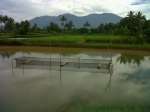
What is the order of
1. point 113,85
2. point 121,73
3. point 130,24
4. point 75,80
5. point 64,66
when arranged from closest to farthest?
point 113,85
point 75,80
point 121,73
point 64,66
point 130,24

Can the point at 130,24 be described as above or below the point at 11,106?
above

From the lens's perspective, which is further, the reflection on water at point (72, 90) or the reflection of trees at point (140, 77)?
the reflection of trees at point (140, 77)

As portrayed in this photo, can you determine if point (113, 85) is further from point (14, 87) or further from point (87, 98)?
point (14, 87)

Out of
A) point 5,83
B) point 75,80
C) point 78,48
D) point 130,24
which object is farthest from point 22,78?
point 130,24

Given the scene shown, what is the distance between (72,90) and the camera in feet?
32.1

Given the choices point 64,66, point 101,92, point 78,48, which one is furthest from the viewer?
point 78,48

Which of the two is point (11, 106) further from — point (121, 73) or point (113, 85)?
point (121, 73)

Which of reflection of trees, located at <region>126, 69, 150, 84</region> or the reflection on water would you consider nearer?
the reflection on water

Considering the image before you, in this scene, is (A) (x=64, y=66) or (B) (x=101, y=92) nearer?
(B) (x=101, y=92)

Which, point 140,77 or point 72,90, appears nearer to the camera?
point 72,90

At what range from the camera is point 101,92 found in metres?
9.65

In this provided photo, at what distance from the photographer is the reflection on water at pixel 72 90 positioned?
774 cm

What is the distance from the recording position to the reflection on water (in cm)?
774

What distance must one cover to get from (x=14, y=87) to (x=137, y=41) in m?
21.2
